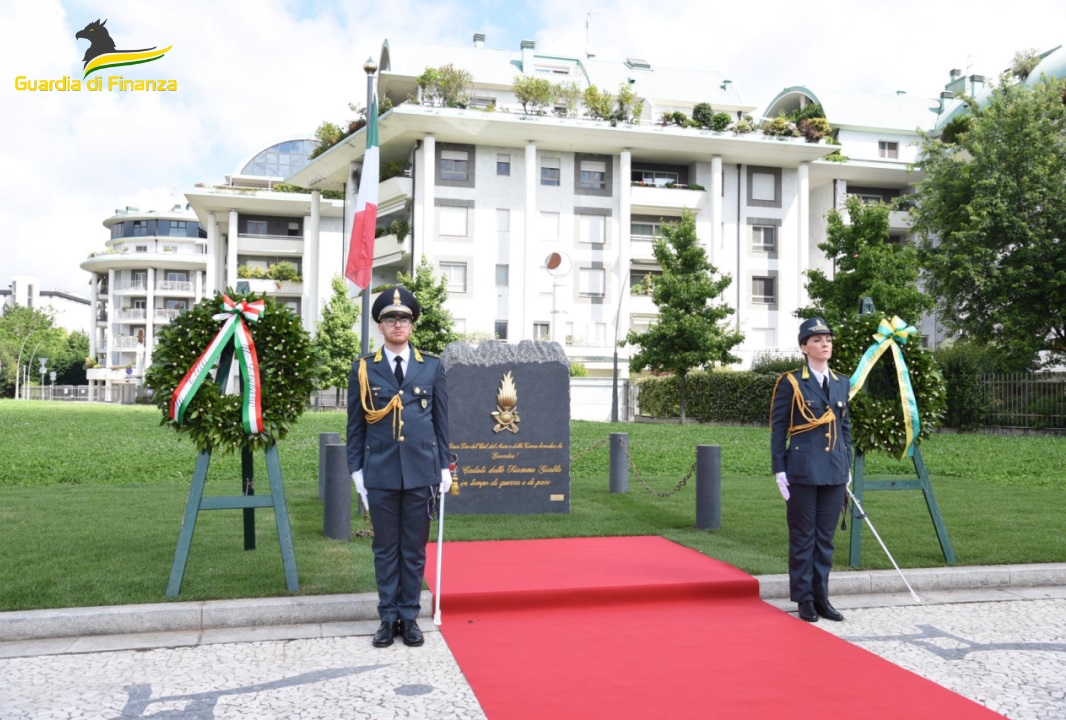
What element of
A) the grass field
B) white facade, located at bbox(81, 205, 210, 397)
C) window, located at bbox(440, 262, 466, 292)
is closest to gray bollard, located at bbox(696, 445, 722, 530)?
the grass field

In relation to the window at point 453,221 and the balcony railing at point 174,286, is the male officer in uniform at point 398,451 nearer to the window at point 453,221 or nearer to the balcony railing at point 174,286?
the window at point 453,221

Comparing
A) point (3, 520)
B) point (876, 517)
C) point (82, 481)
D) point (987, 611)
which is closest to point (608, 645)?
point (987, 611)

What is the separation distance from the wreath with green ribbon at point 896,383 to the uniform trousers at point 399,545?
13.2ft

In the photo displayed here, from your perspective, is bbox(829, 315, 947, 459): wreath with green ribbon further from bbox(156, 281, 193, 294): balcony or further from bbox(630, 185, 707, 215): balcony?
bbox(156, 281, 193, 294): balcony

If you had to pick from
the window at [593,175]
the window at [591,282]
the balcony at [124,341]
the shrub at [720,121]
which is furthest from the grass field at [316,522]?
the balcony at [124,341]

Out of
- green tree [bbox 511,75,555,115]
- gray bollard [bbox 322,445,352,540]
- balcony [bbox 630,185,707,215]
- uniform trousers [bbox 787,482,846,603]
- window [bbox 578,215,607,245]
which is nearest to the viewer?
uniform trousers [bbox 787,482,846,603]

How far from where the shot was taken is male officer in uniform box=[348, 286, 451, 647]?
20.0 feet

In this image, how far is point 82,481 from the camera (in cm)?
1438

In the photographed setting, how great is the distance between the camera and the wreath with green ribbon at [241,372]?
274 inches

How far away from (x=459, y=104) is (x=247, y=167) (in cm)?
5178

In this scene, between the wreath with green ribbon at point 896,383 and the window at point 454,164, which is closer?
the wreath with green ribbon at point 896,383

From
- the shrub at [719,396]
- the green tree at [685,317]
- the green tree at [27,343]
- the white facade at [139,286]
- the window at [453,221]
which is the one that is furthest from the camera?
the green tree at [27,343]

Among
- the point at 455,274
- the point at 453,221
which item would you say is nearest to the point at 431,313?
the point at 455,274

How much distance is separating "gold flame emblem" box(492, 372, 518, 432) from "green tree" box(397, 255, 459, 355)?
1320 inches
